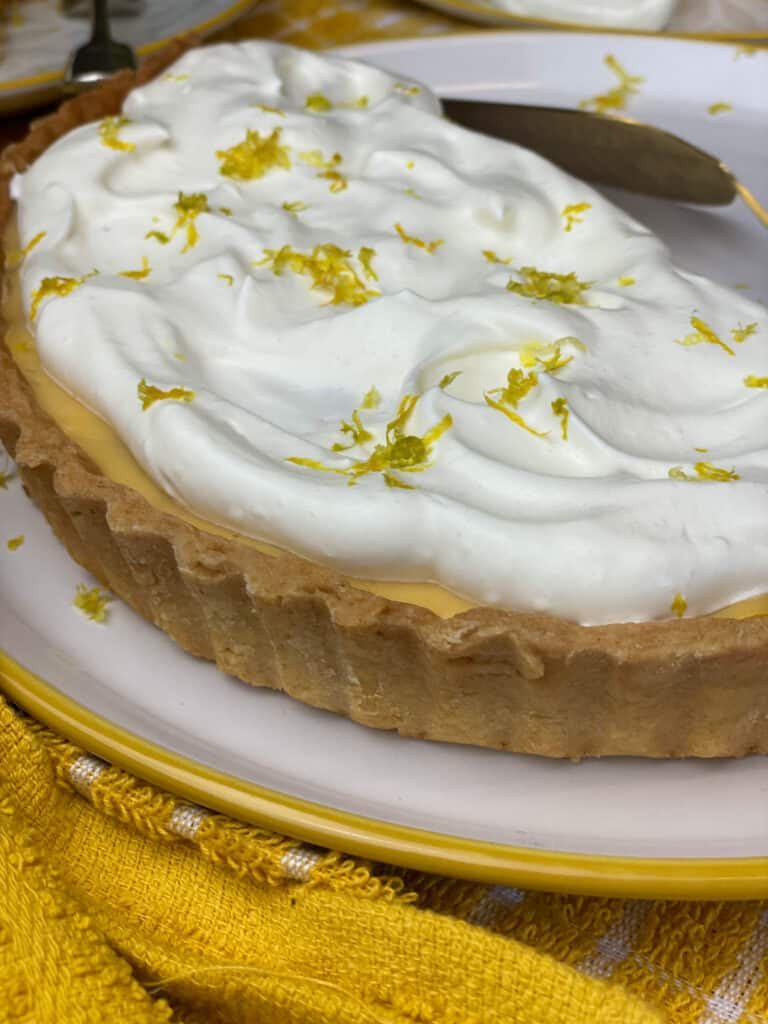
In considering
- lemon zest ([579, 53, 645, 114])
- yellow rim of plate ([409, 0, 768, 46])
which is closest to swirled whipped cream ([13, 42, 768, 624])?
lemon zest ([579, 53, 645, 114])

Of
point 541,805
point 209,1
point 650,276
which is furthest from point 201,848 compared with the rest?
point 209,1

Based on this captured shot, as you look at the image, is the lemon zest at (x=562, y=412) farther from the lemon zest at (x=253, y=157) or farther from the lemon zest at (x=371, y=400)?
the lemon zest at (x=253, y=157)

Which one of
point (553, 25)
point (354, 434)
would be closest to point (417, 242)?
point (354, 434)

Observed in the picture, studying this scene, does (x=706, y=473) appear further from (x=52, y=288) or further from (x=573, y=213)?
(x=52, y=288)

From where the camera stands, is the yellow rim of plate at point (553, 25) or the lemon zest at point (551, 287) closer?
the lemon zest at point (551, 287)

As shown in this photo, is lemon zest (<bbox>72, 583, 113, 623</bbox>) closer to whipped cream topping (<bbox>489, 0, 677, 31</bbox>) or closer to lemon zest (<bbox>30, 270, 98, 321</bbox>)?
lemon zest (<bbox>30, 270, 98, 321</bbox>)

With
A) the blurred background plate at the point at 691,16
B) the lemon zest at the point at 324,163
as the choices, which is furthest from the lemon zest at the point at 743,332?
the blurred background plate at the point at 691,16
